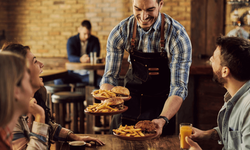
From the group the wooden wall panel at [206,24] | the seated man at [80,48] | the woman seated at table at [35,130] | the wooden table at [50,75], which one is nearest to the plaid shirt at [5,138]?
the woman seated at table at [35,130]

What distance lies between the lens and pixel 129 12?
6926 millimetres

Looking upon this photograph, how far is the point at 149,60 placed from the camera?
7.71 ft

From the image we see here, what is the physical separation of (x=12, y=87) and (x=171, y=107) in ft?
4.36

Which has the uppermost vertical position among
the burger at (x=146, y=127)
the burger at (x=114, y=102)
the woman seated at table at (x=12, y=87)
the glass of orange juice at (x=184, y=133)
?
the woman seated at table at (x=12, y=87)

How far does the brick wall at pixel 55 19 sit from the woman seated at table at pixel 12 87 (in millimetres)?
6114

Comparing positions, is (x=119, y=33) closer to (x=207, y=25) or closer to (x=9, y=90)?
(x=9, y=90)

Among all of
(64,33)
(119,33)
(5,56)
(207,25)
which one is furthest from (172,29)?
(64,33)

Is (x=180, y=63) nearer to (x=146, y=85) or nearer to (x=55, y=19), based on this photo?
A: (x=146, y=85)

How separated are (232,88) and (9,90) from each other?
1.30 meters

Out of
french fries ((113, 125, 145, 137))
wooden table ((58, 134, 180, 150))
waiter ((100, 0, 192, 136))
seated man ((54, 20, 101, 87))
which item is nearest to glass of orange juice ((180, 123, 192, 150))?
wooden table ((58, 134, 180, 150))

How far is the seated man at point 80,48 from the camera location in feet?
18.0

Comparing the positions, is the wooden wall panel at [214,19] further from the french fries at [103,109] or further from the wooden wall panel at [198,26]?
the french fries at [103,109]

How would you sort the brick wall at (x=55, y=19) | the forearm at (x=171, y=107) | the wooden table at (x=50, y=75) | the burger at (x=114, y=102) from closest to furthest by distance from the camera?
the burger at (x=114, y=102)
the forearm at (x=171, y=107)
the wooden table at (x=50, y=75)
the brick wall at (x=55, y=19)

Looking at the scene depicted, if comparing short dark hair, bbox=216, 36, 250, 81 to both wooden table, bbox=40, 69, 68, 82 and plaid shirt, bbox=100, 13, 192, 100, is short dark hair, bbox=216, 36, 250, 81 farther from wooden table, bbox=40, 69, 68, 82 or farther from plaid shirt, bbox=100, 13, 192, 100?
wooden table, bbox=40, 69, 68, 82
